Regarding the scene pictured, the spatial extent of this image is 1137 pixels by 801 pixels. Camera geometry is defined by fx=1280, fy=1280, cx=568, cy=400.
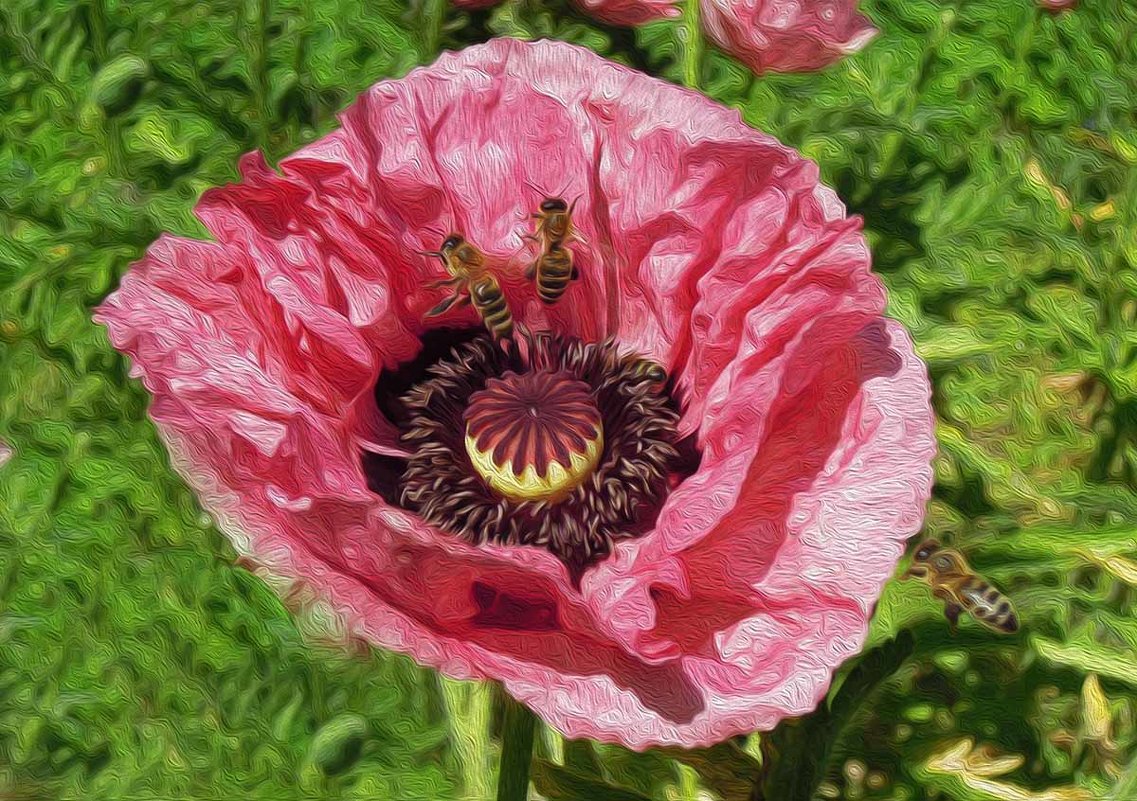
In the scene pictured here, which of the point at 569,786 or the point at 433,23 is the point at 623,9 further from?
the point at 569,786

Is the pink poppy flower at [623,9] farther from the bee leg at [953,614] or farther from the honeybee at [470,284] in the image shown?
the bee leg at [953,614]

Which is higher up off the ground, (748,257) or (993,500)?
(748,257)

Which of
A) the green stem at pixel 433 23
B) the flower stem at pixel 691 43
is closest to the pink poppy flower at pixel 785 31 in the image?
the flower stem at pixel 691 43

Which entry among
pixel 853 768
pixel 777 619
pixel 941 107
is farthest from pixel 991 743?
pixel 941 107

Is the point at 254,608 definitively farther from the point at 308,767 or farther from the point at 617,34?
the point at 617,34

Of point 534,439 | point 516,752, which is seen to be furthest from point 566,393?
point 516,752

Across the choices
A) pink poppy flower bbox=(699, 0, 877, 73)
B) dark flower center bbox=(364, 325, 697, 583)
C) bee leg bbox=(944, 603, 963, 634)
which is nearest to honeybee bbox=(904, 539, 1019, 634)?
bee leg bbox=(944, 603, 963, 634)

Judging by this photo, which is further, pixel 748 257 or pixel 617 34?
pixel 617 34

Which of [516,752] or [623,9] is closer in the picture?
[516,752]
